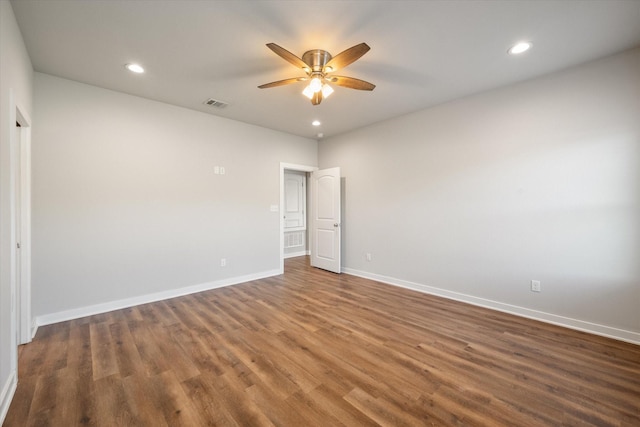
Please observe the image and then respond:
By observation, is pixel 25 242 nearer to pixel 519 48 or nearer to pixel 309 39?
pixel 309 39

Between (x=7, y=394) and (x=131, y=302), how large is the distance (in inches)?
70.0

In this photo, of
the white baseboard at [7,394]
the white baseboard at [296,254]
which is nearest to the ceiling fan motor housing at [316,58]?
the white baseboard at [7,394]

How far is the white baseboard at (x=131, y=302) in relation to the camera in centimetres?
292

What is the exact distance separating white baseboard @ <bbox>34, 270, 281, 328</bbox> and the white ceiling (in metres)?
2.70

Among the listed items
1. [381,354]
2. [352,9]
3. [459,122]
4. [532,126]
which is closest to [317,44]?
[352,9]

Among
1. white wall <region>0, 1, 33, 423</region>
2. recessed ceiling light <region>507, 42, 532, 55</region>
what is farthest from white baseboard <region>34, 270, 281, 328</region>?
recessed ceiling light <region>507, 42, 532, 55</region>

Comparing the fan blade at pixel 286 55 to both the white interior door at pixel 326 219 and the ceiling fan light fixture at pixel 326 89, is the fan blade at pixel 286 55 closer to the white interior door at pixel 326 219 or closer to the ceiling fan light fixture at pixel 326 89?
the ceiling fan light fixture at pixel 326 89

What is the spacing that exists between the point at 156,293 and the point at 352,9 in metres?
4.01

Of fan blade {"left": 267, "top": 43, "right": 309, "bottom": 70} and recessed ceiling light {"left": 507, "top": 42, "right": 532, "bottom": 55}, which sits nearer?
fan blade {"left": 267, "top": 43, "right": 309, "bottom": 70}

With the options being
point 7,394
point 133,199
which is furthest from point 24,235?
point 7,394

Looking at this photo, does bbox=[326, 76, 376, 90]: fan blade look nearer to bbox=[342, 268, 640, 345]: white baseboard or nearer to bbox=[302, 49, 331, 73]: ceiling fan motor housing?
bbox=[302, 49, 331, 73]: ceiling fan motor housing

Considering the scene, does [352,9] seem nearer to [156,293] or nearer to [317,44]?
[317,44]

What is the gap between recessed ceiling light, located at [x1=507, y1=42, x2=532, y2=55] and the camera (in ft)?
7.68

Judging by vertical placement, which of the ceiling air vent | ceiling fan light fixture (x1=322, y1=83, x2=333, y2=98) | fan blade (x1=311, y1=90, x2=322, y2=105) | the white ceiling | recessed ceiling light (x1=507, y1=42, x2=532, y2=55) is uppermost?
the ceiling air vent
